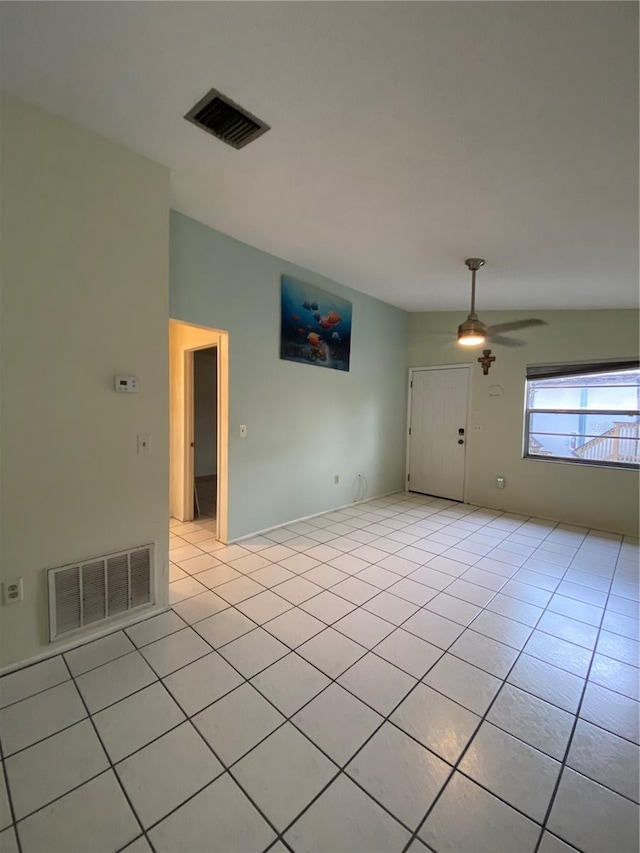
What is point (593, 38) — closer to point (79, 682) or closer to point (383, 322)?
point (79, 682)

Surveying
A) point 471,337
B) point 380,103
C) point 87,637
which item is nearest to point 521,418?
point 471,337

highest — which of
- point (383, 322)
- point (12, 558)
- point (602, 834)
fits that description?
point (383, 322)

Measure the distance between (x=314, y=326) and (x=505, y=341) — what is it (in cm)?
259

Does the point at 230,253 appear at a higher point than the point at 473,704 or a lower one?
higher

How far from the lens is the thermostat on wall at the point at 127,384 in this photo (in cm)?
222

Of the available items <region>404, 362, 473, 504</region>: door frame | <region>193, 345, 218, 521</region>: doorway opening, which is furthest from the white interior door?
<region>193, 345, 218, 521</region>: doorway opening

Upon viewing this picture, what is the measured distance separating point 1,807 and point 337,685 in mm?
1342

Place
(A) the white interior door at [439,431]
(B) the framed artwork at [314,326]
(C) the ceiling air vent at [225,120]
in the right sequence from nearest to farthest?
(C) the ceiling air vent at [225,120]
(B) the framed artwork at [314,326]
(A) the white interior door at [439,431]

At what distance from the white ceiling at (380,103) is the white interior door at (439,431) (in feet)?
8.84

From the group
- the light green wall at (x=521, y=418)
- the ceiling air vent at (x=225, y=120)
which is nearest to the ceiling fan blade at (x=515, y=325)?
the light green wall at (x=521, y=418)

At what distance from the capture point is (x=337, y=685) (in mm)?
1863

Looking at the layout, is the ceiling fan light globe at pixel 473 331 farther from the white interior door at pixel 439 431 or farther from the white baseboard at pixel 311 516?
the white baseboard at pixel 311 516

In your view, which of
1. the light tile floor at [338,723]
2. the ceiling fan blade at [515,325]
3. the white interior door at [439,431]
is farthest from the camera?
the white interior door at [439,431]

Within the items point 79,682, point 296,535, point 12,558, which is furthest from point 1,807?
point 296,535
